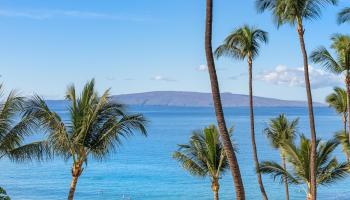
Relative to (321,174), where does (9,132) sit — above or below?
above

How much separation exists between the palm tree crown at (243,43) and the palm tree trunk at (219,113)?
549 inches

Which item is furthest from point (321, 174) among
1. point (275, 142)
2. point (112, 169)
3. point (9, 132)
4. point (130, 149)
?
point (130, 149)

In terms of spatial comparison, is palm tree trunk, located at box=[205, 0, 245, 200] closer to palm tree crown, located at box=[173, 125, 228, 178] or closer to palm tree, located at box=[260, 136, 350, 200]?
palm tree, located at box=[260, 136, 350, 200]

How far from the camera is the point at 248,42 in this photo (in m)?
27.4

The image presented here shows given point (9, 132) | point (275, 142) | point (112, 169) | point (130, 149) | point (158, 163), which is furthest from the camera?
point (130, 149)

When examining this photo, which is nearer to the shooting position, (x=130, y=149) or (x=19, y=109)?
(x=19, y=109)

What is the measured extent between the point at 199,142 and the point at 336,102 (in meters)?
13.2

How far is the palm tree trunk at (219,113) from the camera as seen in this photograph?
480 inches

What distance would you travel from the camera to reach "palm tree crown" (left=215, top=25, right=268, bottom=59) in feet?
89.0

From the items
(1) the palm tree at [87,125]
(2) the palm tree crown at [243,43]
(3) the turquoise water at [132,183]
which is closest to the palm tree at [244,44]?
(2) the palm tree crown at [243,43]

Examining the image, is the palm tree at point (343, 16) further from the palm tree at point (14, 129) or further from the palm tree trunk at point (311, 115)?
the palm tree at point (14, 129)

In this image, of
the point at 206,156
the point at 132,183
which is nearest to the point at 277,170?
the point at 206,156

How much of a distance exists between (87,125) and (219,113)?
27.6 ft

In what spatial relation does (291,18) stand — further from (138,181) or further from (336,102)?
(138,181)
